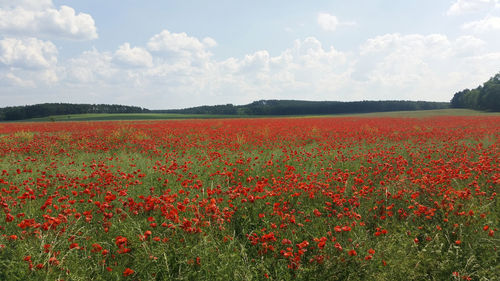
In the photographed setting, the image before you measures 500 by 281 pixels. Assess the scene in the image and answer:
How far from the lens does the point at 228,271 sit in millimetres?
2812

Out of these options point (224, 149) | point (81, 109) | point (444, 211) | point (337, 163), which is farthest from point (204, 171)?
point (81, 109)

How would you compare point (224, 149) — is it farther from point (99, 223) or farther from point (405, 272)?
point (405, 272)

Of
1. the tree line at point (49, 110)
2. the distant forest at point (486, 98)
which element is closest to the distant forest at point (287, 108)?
the tree line at point (49, 110)

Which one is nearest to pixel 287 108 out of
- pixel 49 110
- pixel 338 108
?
pixel 338 108

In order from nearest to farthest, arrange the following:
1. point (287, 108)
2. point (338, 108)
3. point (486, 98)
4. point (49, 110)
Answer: point (486, 98), point (49, 110), point (287, 108), point (338, 108)

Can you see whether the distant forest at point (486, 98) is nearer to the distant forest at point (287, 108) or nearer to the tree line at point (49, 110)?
the distant forest at point (287, 108)

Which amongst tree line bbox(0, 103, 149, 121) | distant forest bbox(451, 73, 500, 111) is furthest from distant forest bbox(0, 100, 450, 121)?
distant forest bbox(451, 73, 500, 111)

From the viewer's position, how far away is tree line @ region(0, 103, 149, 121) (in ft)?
254

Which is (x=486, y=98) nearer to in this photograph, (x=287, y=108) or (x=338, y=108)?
(x=338, y=108)

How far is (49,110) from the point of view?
267 ft

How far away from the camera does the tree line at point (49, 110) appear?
7750 cm

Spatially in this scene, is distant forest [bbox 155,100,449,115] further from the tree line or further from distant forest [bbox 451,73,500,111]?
Result: the tree line

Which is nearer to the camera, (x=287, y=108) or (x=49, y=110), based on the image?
(x=49, y=110)

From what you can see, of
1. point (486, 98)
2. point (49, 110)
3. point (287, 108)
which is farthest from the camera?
point (287, 108)
